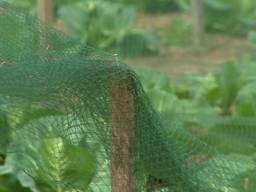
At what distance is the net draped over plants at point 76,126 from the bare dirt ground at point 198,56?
18.1ft

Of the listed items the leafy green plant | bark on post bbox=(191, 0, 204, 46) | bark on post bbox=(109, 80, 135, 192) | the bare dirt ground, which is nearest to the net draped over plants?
bark on post bbox=(109, 80, 135, 192)

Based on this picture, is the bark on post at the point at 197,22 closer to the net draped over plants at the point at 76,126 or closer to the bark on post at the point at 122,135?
the net draped over plants at the point at 76,126

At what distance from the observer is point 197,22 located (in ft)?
29.5

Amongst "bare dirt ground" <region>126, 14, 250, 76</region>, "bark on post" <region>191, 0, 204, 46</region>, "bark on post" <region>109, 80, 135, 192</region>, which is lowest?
"bark on post" <region>109, 80, 135, 192</region>

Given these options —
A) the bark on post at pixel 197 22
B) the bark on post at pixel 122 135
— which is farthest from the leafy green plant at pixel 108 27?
the bark on post at pixel 122 135

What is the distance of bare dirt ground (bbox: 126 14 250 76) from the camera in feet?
27.2

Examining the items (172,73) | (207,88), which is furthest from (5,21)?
(172,73)

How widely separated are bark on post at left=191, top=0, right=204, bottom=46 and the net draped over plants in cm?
636

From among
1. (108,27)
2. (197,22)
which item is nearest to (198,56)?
(197,22)

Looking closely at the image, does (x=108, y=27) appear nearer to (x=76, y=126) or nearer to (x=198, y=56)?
(x=198, y=56)

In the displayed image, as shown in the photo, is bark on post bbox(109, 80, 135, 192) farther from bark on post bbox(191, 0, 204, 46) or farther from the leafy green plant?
bark on post bbox(191, 0, 204, 46)

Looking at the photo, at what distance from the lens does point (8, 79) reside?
2.12m

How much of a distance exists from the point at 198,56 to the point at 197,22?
40cm

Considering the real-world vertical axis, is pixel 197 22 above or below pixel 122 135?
above
